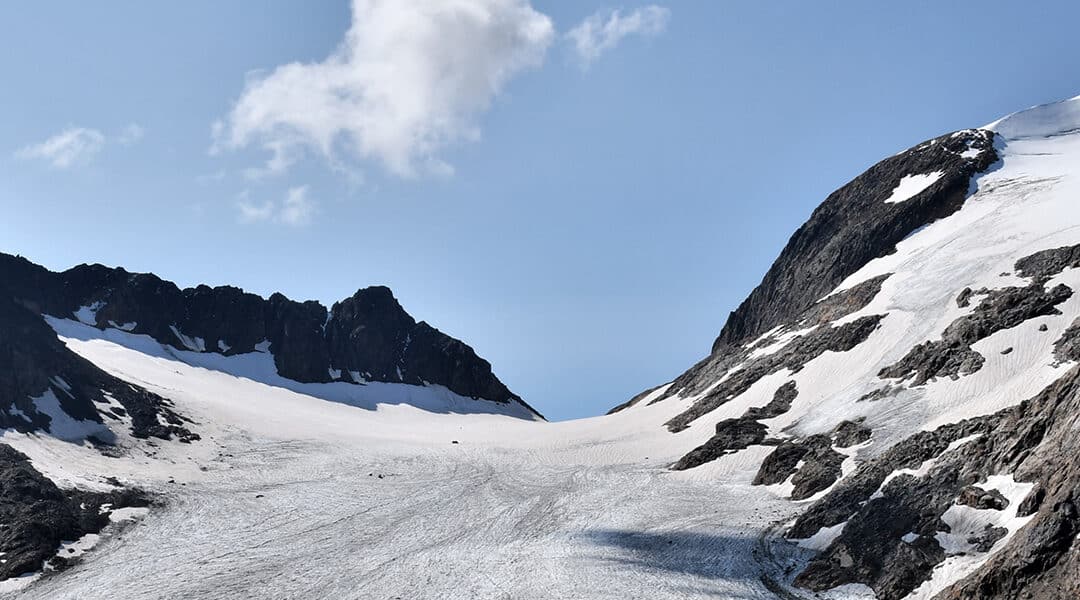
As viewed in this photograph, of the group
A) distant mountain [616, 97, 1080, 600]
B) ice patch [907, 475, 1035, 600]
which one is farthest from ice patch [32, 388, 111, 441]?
ice patch [907, 475, 1035, 600]

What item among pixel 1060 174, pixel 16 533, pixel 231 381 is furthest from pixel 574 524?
pixel 231 381

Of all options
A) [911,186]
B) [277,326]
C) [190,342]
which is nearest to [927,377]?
[911,186]

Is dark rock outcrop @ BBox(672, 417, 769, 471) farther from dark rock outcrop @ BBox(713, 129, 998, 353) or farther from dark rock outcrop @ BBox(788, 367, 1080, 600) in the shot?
dark rock outcrop @ BBox(713, 129, 998, 353)

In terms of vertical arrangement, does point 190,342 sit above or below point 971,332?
above

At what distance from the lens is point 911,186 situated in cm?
9775

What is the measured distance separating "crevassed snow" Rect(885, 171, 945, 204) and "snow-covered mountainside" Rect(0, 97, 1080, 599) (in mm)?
566

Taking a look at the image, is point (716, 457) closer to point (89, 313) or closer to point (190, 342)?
point (190, 342)

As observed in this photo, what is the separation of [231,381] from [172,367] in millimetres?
8648

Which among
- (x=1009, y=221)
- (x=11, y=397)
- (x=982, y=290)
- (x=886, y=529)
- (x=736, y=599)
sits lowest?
(x=736, y=599)

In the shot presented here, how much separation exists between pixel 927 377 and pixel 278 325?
363ft

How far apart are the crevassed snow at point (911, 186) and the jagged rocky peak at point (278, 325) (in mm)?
72875

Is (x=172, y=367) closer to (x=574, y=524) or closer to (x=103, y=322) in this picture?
Result: (x=103, y=322)

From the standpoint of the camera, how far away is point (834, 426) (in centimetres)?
5109

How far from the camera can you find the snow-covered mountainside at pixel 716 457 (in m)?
30.6
